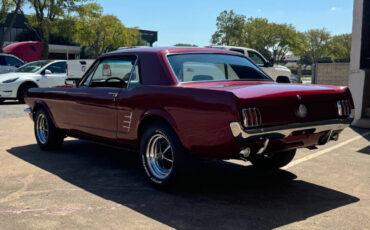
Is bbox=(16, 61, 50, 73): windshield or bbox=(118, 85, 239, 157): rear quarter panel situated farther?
bbox=(16, 61, 50, 73): windshield

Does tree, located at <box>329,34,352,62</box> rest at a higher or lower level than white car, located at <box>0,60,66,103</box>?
higher

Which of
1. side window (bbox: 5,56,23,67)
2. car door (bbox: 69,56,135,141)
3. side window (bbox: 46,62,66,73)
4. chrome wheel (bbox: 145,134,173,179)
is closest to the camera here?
chrome wheel (bbox: 145,134,173,179)

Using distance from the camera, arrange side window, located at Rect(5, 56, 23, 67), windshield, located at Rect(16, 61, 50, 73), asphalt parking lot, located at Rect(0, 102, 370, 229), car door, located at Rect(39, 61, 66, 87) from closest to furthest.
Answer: asphalt parking lot, located at Rect(0, 102, 370, 229) < car door, located at Rect(39, 61, 66, 87) < windshield, located at Rect(16, 61, 50, 73) < side window, located at Rect(5, 56, 23, 67)

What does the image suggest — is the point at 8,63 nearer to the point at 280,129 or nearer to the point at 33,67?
the point at 33,67

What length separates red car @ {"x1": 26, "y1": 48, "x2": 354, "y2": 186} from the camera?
12.7 feet

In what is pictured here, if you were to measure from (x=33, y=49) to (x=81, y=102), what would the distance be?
2788cm

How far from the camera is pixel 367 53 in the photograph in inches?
413

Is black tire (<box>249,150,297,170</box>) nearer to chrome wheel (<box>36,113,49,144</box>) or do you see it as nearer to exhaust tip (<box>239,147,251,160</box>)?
exhaust tip (<box>239,147,251,160</box>)

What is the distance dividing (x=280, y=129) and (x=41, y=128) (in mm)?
4381

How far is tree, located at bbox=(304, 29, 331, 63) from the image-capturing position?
91562 millimetres

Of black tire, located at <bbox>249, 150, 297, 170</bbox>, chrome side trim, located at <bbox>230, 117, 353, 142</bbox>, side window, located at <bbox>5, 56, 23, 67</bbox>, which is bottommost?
black tire, located at <bbox>249, 150, 297, 170</bbox>

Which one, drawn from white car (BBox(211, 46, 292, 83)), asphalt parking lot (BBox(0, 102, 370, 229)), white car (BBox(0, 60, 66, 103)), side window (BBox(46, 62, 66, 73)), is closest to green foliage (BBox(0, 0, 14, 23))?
white car (BBox(0, 60, 66, 103))

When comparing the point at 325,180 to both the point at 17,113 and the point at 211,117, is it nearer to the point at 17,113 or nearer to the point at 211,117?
the point at 211,117

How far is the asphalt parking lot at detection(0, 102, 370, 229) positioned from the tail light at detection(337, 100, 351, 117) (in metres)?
0.83
